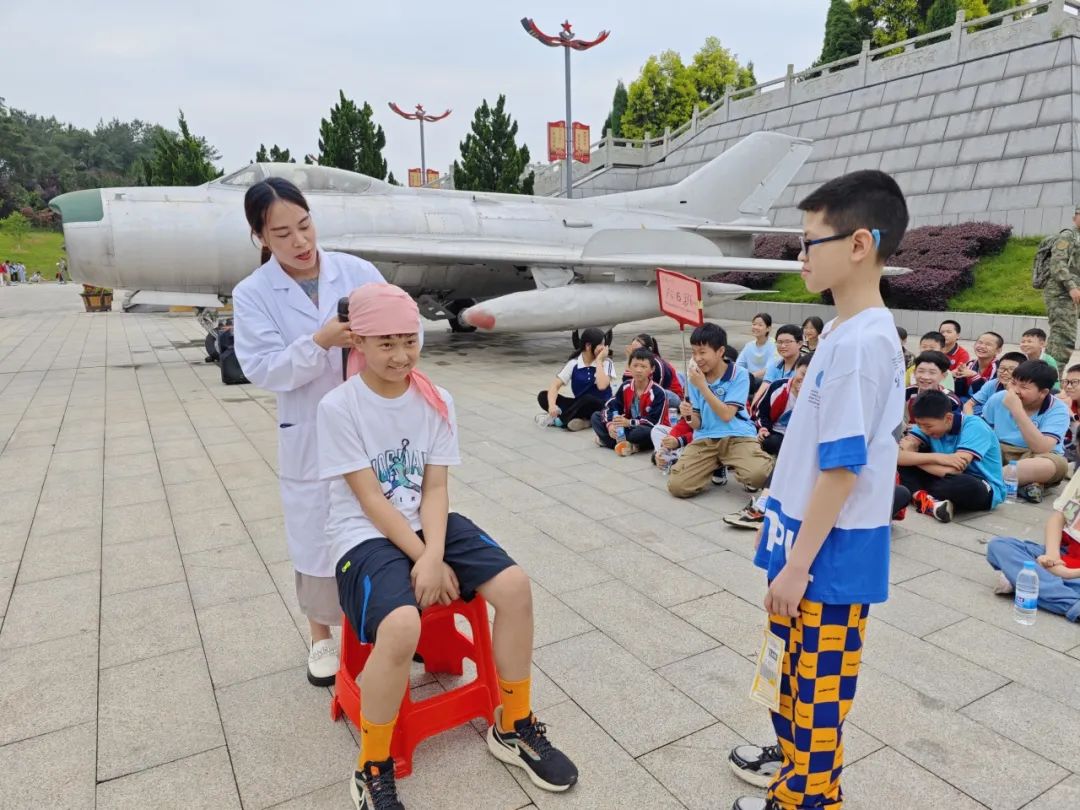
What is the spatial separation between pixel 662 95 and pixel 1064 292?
136ft

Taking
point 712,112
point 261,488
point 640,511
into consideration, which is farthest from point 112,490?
point 712,112

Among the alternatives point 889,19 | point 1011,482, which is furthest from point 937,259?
point 889,19

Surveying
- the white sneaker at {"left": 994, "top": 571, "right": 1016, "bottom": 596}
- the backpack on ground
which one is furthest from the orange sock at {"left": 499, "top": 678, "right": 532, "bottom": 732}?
the backpack on ground

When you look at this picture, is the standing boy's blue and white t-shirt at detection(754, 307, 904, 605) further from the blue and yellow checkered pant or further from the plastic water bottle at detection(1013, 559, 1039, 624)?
the plastic water bottle at detection(1013, 559, 1039, 624)

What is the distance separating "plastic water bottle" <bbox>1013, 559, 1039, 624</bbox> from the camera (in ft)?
10.6

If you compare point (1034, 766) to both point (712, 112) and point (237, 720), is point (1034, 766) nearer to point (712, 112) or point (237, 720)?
point (237, 720)

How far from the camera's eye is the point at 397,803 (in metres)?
2.05

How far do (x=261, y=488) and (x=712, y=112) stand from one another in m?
28.4

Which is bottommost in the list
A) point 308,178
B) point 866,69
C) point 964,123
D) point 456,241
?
point 456,241

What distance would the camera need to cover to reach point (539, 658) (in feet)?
9.84

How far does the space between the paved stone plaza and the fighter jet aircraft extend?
5.24 meters

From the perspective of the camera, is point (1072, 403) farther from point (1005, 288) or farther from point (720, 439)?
point (1005, 288)

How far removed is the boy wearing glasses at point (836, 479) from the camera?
5.50 ft

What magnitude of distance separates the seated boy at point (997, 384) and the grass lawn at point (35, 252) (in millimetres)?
64513
